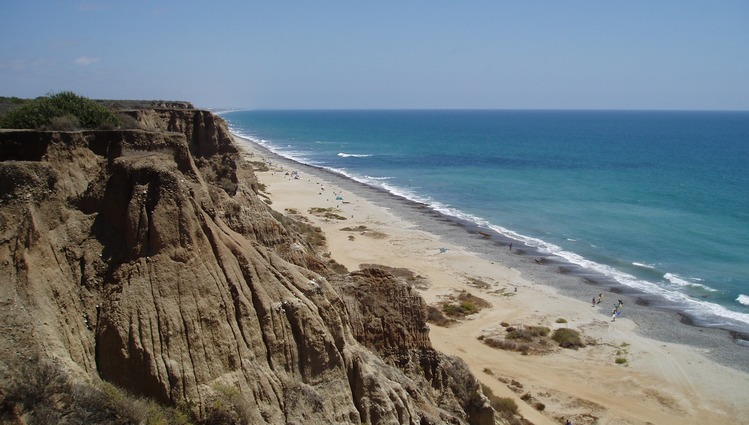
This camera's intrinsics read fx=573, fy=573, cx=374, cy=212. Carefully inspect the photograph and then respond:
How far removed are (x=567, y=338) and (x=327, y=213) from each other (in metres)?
35.1

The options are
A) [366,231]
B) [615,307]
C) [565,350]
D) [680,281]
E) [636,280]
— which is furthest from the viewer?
[366,231]

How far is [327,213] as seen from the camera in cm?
6259

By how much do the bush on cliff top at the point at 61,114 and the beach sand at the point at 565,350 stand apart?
18848 mm

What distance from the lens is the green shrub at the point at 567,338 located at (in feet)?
104

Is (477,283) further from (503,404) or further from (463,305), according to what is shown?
(503,404)

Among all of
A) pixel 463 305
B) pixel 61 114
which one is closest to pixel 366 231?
pixel 463 305

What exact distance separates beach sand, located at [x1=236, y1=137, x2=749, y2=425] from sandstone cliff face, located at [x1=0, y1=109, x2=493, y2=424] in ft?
41.4

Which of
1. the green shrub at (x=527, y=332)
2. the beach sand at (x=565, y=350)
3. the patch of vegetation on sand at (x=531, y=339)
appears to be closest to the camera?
the beach sand at (x=565, y=350)

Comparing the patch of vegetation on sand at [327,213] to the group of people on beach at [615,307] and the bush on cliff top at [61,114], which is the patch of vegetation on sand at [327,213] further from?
the bush on cliff top at [61,114]

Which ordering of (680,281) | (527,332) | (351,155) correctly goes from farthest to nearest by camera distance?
(351,155) → (680,281) → (527,332)

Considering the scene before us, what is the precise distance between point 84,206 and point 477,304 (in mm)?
28132

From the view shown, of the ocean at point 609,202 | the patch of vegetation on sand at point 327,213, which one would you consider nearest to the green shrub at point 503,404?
the ocean at point 609,202

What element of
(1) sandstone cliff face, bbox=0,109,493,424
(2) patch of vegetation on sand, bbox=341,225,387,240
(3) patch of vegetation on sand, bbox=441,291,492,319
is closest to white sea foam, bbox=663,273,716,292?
(3) patch of vegetation on sand, bbox=441,291,492,319

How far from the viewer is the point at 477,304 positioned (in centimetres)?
3691
